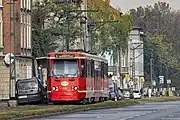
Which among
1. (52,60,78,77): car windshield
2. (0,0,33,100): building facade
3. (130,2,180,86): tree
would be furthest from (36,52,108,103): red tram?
(130,2,180,86): tree

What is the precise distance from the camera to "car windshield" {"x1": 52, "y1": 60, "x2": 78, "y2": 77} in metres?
49.7

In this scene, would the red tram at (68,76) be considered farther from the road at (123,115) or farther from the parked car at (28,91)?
the road at (123,115)

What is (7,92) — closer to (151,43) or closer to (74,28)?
(74,28)

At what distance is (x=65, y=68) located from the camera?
4997cm

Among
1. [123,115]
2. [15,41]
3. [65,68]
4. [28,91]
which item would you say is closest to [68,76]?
[65,68]

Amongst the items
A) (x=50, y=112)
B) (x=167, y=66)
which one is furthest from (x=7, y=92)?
(x=167, y=66)

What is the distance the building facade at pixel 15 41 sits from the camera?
67.5 meters

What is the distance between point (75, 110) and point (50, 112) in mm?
4544

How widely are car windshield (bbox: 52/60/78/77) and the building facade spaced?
15.1m

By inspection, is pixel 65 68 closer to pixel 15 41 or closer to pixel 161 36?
pixel 15 41

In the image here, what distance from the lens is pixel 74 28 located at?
7669 cm

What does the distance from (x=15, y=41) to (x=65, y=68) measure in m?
20.0

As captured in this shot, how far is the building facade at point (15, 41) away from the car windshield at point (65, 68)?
15072 mm

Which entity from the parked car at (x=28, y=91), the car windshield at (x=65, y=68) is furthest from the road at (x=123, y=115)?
the parked car at (x=28, y=91)
